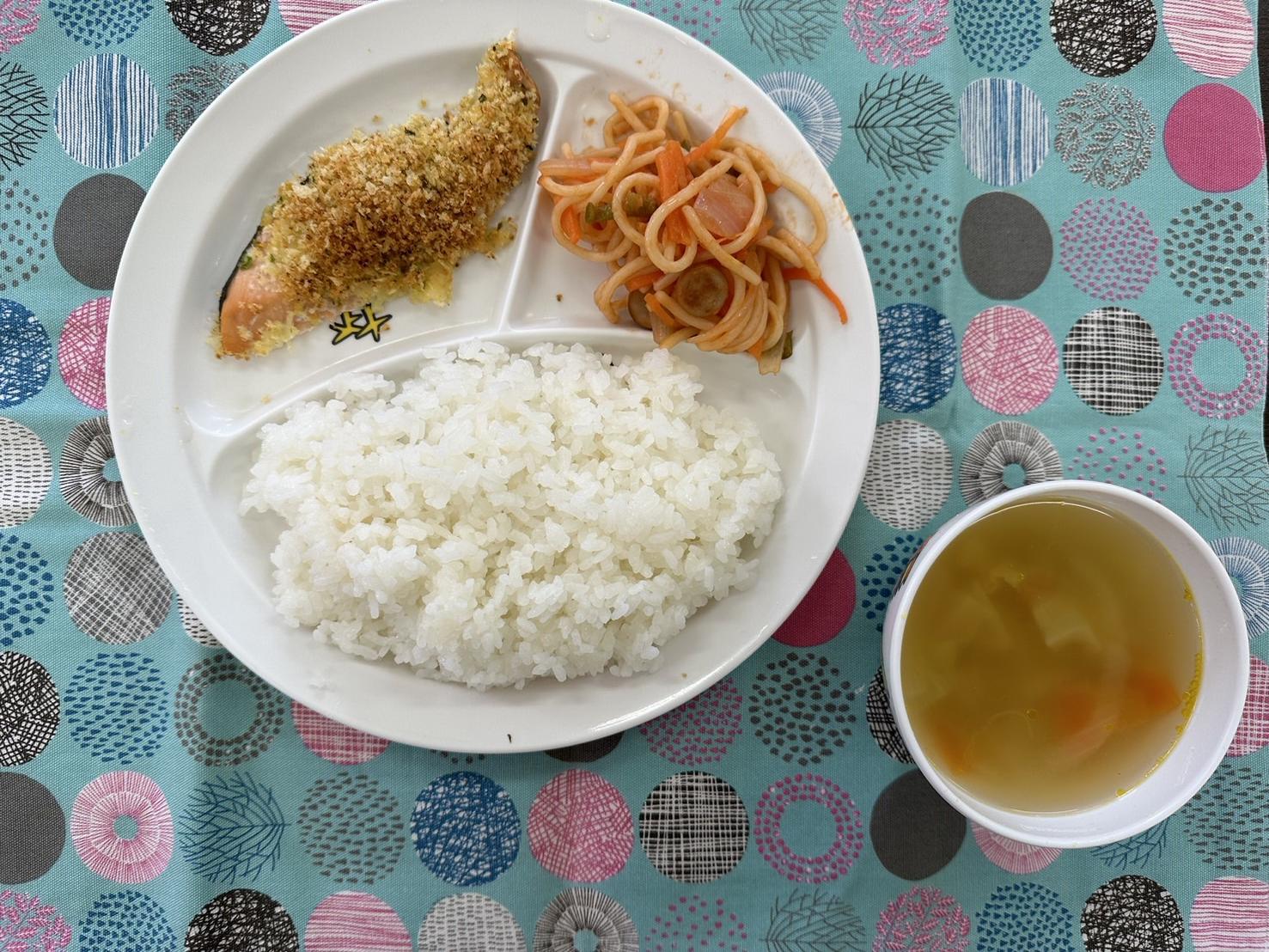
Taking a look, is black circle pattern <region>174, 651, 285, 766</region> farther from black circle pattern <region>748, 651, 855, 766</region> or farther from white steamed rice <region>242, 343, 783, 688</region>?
black circle pattern <region>748, 651, 855, 766</region>

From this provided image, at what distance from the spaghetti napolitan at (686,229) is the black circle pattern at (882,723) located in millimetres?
817

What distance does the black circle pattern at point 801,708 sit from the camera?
1.97 metres

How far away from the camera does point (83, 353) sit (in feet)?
6.50

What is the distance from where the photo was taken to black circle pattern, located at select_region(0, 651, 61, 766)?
6.44 ft

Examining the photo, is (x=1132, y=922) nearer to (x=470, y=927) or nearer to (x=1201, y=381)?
(x=1201, y=381)

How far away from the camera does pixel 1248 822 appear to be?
1983 millimetres

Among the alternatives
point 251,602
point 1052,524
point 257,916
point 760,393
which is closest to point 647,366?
point 760,393

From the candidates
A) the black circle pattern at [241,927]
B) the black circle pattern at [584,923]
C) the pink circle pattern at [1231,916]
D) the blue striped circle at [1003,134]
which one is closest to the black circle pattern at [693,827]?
the black circle pattern at [584,923]

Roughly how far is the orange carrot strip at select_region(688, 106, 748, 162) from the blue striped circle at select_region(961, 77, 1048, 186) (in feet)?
2.10

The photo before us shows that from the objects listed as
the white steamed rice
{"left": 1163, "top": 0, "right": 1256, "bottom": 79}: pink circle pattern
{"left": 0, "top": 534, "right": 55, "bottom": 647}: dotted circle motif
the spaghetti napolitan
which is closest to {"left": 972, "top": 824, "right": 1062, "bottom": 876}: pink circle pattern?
the white steamed rice

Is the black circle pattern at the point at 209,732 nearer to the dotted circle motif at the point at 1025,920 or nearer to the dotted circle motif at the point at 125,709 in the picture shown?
the dotted circle motif at the point at 125,709

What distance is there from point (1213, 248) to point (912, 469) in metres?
0.92

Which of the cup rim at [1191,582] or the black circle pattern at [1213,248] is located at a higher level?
the black circle pattern at [1213,248]

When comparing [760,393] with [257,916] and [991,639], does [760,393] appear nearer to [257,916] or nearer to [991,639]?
[991,639]
